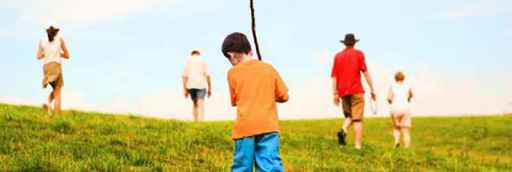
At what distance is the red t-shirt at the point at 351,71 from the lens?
16.5m

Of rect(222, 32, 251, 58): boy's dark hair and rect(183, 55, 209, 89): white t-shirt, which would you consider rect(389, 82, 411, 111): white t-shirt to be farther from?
rect(222, 32, 251, 58): boy's dark hair

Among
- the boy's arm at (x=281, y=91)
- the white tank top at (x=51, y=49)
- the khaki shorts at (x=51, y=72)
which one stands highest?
the white tank top at (x=51, y=49)

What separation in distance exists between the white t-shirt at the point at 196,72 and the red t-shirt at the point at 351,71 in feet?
23.6

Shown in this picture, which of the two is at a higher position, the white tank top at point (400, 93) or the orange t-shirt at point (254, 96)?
the white tank top at point (400, 93)

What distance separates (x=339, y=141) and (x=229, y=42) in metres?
9.19

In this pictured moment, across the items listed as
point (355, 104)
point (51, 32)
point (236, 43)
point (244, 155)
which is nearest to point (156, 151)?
point (244, 155)

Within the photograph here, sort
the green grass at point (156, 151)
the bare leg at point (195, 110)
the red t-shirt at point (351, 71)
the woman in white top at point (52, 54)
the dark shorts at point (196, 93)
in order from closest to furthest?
1. the green grass at point (156, 151)
2. the red t-shirt at point (351, 71)
3. the woman in white top at point (52, 54)
4. the dark shorts at point (196, 93)
5. the bare leg at point (195, 110)

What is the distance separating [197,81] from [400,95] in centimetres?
543

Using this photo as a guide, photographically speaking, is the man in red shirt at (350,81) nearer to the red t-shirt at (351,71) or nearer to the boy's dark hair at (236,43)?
the red t-shirt at (351,71)

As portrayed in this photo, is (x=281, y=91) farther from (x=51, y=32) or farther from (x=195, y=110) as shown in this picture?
(x=195, y=110)

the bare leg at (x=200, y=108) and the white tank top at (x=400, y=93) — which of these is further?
the bare leg at (x=200, y=108)

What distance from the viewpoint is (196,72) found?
2327 centimetres

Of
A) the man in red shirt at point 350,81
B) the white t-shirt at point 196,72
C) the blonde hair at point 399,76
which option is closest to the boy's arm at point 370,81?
the man in red shirt at point 350,81

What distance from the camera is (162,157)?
12.5 meters
